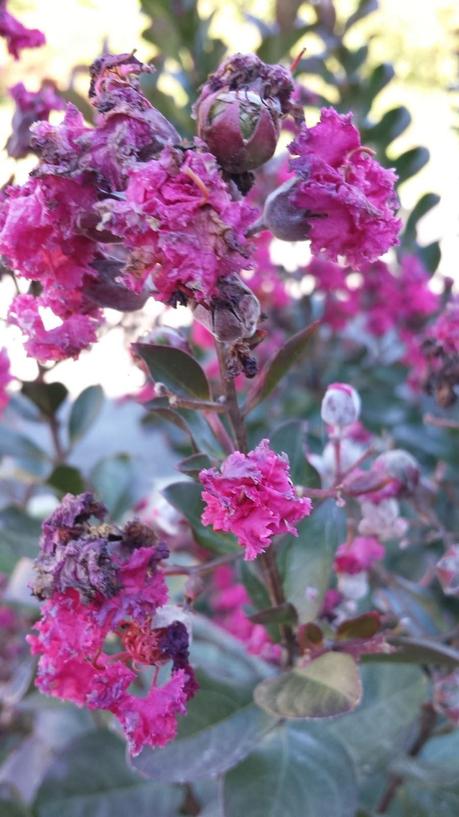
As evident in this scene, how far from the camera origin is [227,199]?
464mm

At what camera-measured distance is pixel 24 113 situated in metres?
0.76

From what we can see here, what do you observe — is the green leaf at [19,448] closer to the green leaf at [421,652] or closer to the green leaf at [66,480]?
the green leaf at [66,480]

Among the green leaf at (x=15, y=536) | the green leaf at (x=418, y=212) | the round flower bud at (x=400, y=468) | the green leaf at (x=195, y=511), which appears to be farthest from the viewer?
the green leaf at (x=418, y=212)

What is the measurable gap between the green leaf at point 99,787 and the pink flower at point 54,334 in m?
0.51

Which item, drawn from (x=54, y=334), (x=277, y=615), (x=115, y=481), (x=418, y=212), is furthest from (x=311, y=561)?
(x=418, y=212)

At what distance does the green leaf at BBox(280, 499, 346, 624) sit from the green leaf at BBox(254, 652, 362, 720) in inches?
1.8

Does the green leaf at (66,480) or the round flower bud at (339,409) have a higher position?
the round flower bud at (339,409)

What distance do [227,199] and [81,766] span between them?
665mm

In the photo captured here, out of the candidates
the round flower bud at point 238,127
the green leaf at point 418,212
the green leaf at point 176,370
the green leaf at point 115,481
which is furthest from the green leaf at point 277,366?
the green leaf at point 418,212

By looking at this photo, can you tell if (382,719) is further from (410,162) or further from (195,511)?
(410,162)

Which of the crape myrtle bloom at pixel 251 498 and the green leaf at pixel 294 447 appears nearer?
the crape myrtle bloom at pixel 251 498

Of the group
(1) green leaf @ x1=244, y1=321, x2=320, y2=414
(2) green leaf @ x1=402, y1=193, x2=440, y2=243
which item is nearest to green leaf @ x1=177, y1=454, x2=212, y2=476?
(1) green leaf @ x1=244, y1=321, x2=320, y2=414

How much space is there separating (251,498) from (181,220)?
16cm

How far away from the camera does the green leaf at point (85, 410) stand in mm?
1077
